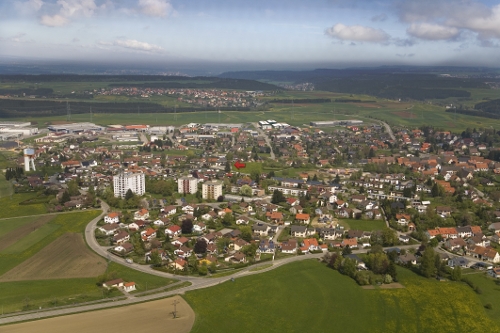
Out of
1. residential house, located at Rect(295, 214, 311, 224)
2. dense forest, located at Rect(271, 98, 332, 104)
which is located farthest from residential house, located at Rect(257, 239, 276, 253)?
dense forest, located at Rect(271, 98, 332, 104)

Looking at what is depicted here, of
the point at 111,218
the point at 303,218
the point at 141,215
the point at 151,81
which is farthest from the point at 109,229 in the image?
the point at 151,81

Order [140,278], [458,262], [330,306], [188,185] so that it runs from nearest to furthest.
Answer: [330,306]
[140,278]
[458,262]
[188,185]

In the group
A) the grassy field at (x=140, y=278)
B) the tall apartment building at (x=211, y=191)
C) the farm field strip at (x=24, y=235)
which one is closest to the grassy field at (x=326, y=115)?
the tall apartment building at (x=211, y=191)

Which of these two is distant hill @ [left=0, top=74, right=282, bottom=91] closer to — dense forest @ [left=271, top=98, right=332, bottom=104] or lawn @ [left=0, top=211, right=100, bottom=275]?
dense forest @ [left=271, top=98, right=332, bottom=104]

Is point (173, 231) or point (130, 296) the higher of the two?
point (130, 296)

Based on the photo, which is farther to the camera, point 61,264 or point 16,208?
point 16,208

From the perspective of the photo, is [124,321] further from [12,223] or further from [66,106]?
[66,106]

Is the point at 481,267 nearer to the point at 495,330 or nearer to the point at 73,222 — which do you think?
the point at 495,330

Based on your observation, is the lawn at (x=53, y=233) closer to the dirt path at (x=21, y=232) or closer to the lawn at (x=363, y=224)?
the dirt path at (x=21, y=232)

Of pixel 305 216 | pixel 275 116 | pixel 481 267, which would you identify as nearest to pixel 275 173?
pixel 305 216
